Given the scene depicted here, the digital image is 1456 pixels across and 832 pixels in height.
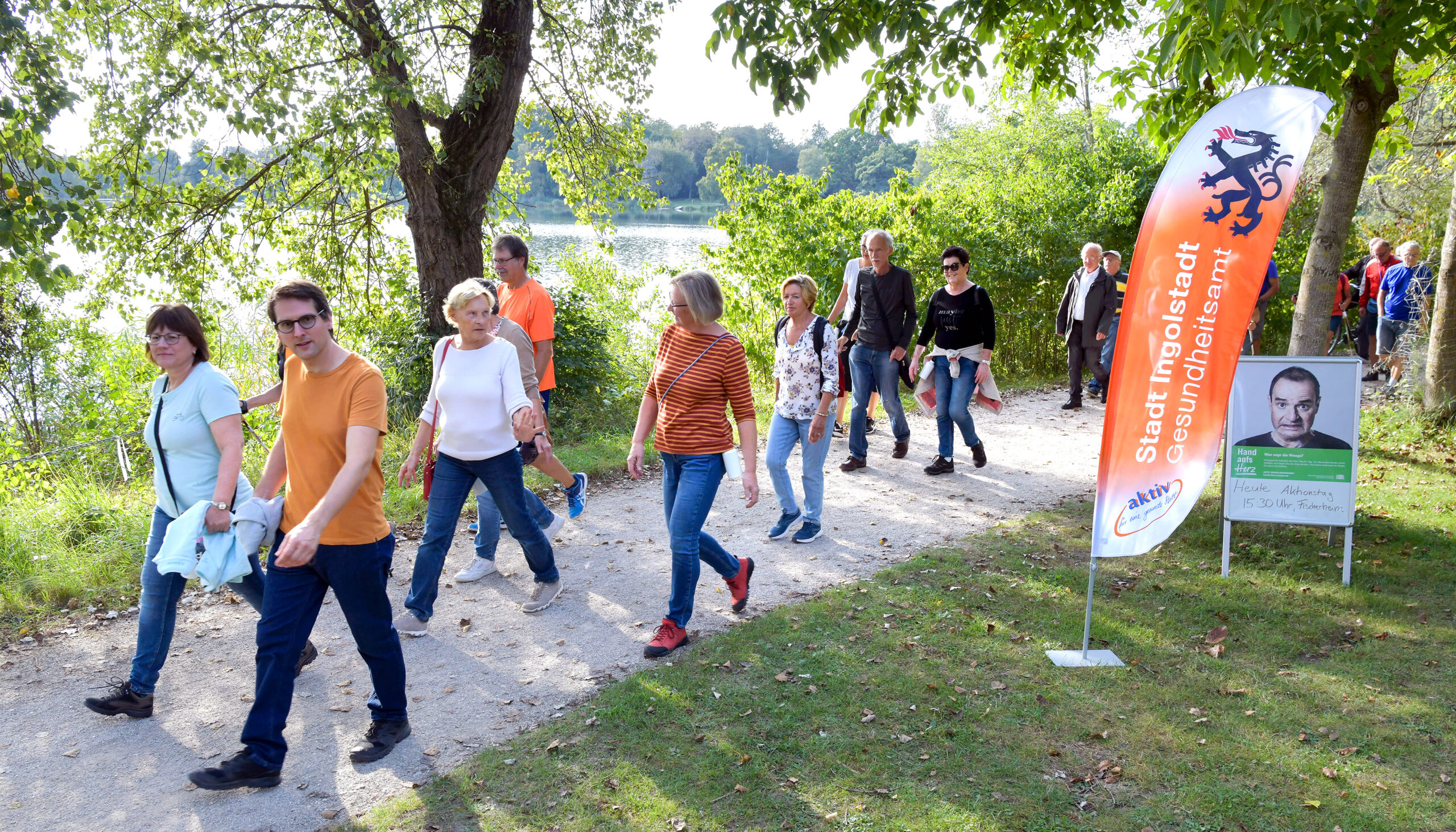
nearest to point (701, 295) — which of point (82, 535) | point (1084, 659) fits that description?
point (1084, 659)

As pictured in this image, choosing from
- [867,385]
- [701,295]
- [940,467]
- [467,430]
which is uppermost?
[701,295]

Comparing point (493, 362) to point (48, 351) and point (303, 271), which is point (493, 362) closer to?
point (303, 271)

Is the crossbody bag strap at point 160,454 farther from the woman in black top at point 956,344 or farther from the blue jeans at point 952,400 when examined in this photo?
the blue jeans at point 952,400

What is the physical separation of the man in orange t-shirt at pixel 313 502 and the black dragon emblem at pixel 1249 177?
3.87m

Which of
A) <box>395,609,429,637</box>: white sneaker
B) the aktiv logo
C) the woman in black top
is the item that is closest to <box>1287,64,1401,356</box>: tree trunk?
the woman in black top

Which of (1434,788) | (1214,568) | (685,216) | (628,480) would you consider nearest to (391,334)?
(628,480)

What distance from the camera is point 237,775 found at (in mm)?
3496

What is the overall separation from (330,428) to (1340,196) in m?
6.61

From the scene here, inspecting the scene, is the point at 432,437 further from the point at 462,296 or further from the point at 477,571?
the point at 477,571

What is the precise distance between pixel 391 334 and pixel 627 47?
5.19m

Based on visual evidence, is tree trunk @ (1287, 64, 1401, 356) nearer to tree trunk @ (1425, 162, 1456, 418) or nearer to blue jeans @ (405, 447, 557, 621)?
tree trunk @ (1425, 162, 1456, 418)

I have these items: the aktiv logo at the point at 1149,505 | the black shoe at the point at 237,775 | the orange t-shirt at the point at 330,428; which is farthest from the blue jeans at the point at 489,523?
the aktiv logo at the point at 1149,505

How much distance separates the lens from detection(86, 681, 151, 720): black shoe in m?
4.14

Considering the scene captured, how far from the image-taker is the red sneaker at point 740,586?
205 inches
